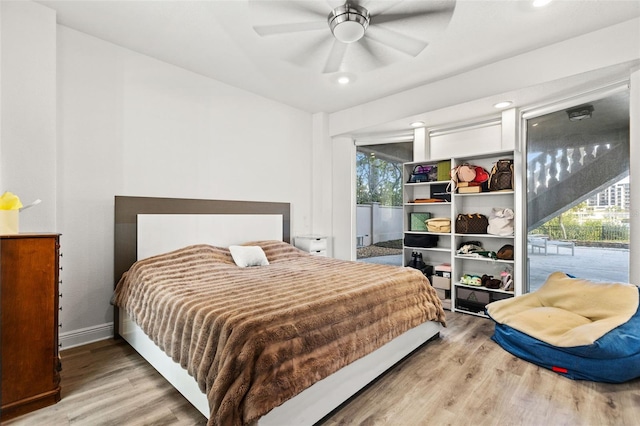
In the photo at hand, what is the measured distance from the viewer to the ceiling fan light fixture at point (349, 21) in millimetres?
1812

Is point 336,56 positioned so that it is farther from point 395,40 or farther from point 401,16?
point 401,16

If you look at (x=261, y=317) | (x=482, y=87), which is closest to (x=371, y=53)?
(x=482, y=87)

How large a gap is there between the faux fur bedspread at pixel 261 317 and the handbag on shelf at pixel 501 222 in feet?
4.14

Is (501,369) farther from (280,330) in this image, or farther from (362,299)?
(280,330)

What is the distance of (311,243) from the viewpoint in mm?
4250

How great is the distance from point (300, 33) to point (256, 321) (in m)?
2.17

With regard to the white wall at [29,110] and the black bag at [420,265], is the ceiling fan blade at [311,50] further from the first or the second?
the black bag at [420,265]

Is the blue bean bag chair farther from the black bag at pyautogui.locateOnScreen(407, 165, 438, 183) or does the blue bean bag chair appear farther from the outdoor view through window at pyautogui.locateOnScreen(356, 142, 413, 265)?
the outdoor view through window at pyautogui.locateOnScreen(356, 142, 413, 265)

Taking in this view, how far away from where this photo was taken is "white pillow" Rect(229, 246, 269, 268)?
10.4 feet

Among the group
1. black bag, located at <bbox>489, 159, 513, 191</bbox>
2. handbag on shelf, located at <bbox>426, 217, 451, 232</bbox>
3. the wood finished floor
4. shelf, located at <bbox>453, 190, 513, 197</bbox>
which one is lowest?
the wood finished floor

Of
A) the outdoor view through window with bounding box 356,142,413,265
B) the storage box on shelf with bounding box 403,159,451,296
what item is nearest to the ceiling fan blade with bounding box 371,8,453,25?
the storage box on shelf with bounding box 403,159,451,296

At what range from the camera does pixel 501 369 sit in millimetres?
2250

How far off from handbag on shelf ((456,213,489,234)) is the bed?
48.3 inches

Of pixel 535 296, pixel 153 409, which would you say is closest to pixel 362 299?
pixel 153 409
